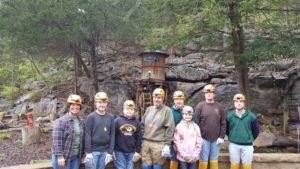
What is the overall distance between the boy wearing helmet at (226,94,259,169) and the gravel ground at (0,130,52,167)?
6.35 m

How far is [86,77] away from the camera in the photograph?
19750 mm

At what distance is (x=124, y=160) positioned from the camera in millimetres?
4918

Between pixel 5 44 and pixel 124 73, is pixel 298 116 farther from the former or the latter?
pixel 5 44

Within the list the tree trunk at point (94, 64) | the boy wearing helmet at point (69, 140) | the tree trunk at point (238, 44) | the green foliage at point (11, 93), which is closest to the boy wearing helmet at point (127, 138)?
the boy wearing helmet at point (69, 140)

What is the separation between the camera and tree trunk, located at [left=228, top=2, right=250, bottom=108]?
9.37 m

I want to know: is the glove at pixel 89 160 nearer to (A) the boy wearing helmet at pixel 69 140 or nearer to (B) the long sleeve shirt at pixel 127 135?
(A) the boy wearing helmet at pixel 69 140

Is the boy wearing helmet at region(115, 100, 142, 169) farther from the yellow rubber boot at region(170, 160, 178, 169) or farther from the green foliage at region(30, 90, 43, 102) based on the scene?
the green foliage at region(30, 90, 43, 102)

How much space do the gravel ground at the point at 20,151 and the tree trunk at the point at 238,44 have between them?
646 cm

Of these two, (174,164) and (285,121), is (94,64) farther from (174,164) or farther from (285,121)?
(174,164)

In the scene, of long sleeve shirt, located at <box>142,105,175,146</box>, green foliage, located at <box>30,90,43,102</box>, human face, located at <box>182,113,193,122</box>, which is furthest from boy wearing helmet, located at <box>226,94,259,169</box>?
green foliage, located at <box>30,90,43,102</box>

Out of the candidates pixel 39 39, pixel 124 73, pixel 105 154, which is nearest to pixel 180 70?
pixel 124 73

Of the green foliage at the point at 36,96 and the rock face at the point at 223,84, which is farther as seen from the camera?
the green foliage at the point at 36,96

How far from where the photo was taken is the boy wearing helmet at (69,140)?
444 cm

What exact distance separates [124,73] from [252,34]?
8.58 meters
